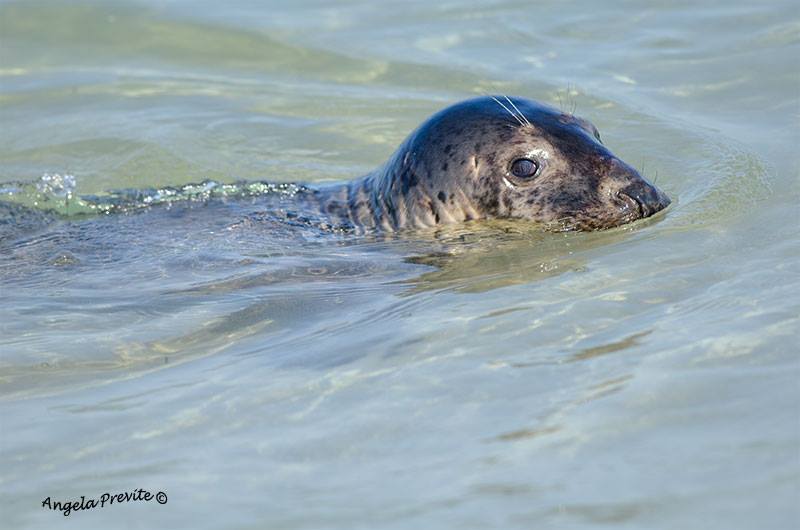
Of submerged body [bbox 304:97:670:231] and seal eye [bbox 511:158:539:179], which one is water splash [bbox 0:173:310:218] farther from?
seal eye [bbox 511:158:539:179]

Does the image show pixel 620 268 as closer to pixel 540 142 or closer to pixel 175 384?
pixel 540 142

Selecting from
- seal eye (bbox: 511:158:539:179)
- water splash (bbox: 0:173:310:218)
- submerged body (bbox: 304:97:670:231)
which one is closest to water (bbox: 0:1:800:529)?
water splash (bbox: 0:173:310:218)

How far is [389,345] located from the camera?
14.6 feet

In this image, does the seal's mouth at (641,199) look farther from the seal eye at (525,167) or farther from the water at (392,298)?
the seal eye at (525,167)

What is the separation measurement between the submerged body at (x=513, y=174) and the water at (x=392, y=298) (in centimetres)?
14

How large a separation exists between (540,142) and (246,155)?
9.08 feet

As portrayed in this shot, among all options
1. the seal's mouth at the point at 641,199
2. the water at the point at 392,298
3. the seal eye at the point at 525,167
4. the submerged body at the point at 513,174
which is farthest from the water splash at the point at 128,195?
the seal's mouth at the point at 641,199

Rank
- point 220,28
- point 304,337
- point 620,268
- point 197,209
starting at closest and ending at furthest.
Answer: point 304,337, point 620,268, point 197,209, point 220,28

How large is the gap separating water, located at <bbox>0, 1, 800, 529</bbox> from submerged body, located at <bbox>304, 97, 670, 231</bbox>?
138mm

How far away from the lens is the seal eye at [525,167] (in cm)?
583

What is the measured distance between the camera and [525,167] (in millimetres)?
5840

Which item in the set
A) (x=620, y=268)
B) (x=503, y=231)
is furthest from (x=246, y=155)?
(x=620, y=268)

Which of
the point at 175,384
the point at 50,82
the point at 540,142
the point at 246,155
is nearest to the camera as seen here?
the point at 175,384

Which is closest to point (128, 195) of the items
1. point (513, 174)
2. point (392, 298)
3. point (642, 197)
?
point (513, 174)
